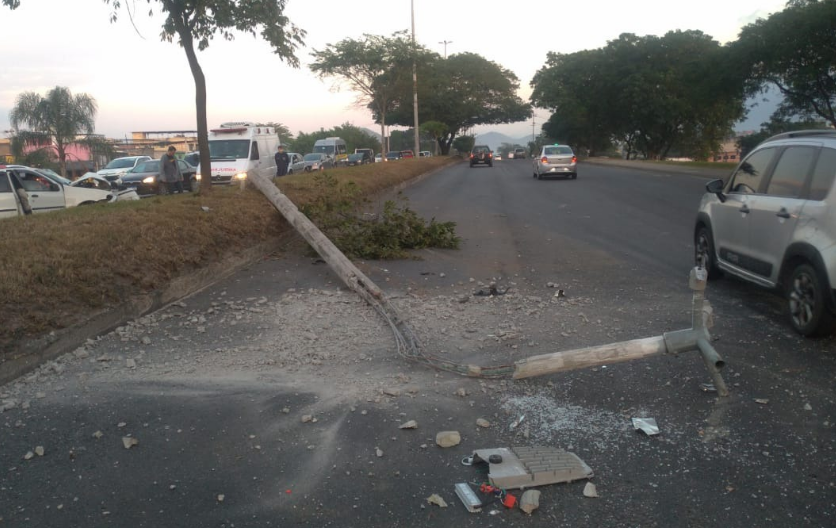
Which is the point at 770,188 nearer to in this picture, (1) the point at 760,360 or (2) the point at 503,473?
(1) the point at 760,360

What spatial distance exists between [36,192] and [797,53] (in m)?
25.1

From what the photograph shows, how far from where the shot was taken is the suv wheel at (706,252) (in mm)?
8289

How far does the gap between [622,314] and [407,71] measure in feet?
121

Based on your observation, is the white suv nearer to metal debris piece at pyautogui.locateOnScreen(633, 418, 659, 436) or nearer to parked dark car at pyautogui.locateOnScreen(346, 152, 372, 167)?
metal debris piece at pyautogui.locateOnScreen(633, 418, 659, 436)

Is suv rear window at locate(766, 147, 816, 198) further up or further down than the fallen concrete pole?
further up

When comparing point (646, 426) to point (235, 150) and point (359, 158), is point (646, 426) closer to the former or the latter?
point (235, 150)

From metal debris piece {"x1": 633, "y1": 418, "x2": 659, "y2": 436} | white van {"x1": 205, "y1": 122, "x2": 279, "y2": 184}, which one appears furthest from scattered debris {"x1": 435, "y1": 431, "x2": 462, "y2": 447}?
white van {"x1": 205, "y1": 122, "x2": 279, "y2": 184}

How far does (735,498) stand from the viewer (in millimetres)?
3643

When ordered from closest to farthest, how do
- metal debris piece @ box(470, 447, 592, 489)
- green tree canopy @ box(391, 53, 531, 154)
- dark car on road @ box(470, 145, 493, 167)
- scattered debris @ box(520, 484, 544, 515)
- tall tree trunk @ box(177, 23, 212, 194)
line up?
scattered debris @ box(520, 484, 544, 515) → metal debris piece @ box(470, 447, 592, 489) → tall tree trunk @ box(177, 23, 212, 194) → dark car on road @ box(470, 145, 493, 167) → green tree canopy @ box(391, 53, 531, 154)

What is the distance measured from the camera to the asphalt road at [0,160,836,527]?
367 cm

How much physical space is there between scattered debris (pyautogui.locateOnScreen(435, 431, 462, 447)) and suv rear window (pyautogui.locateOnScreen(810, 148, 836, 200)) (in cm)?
384

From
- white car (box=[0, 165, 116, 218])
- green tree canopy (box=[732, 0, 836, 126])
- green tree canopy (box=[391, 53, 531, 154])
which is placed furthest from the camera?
green tree canopy (box=[391, 53, 531, 154])

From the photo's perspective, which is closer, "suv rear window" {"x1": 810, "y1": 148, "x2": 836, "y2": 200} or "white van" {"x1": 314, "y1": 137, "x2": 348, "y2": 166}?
"suv rear window" {"x1": 810, "y1": 148, "x2": 836, "y2": 200}

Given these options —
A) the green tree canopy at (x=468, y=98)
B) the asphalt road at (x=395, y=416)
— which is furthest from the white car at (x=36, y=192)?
the green tree canopy at (x=468, y=98)
